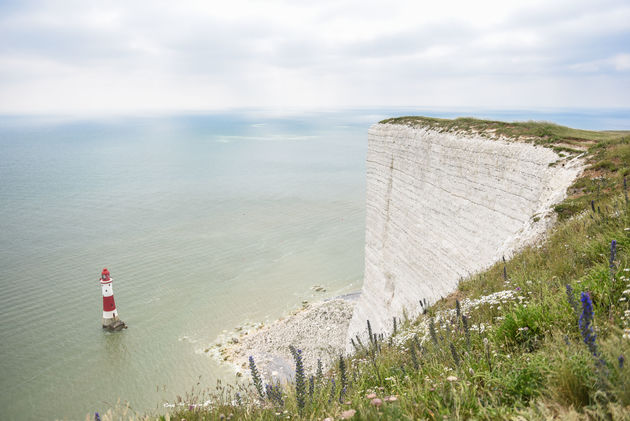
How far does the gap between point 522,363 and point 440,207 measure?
41.1 feet

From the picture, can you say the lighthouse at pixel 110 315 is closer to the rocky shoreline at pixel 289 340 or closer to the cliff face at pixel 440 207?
the rocky shoreline at pixel 289 340

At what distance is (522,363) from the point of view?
11.2 feet

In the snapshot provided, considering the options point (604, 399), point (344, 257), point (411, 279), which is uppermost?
point (604, 399)

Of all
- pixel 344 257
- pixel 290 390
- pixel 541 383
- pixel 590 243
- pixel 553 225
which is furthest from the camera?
pixel 344 257

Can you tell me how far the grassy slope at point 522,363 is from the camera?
2.75 metres

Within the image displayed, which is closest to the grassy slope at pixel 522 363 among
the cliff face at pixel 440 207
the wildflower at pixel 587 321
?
A: the wildflower at pixel 587 321

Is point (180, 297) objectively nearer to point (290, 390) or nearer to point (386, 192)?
point (386, 192)

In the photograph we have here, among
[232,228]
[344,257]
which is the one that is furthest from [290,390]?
[232,228]

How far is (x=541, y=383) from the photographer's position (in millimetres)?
3078

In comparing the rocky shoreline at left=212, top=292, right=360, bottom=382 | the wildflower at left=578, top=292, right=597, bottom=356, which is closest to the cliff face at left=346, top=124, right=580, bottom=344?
the rocky shoreline at left=212, top=292, right=360, bottom=382

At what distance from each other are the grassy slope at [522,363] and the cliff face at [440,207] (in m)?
4.62

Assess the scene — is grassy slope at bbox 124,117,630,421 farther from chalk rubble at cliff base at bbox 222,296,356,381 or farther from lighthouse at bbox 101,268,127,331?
lighthouse at bbox 101,268,127,331

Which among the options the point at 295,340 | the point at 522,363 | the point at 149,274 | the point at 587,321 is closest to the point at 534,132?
the point at 522,363

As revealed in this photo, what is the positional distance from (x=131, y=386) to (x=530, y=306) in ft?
71.5
